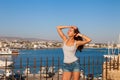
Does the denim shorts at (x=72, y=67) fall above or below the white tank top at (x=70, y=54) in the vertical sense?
below

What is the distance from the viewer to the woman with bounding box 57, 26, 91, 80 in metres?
7.76

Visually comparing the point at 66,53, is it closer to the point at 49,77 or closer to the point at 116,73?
the point at 116,73

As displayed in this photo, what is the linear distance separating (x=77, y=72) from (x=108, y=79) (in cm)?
542

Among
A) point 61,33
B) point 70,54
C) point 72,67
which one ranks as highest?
point 61,33

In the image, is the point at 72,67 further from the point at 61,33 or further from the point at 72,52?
the point at 61,33

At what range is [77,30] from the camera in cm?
803

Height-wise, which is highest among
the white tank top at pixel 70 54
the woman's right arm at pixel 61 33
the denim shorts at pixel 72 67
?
the woman's right arm at pixel 61 33

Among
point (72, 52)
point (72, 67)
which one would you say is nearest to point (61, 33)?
point (72, 52)

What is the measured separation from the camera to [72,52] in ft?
25.7

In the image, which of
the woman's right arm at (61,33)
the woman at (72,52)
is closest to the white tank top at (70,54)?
the woman at (72,52)

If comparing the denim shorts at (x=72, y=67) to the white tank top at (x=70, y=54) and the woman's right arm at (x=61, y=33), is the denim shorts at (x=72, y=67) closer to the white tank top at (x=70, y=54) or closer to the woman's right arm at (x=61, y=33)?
the white tank top at (x=70, y=54)

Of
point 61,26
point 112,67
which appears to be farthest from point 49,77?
point 61,26

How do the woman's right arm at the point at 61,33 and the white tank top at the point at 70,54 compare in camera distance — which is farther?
the woman's right arm at the point at 61,33

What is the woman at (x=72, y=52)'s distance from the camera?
25.5 ft
